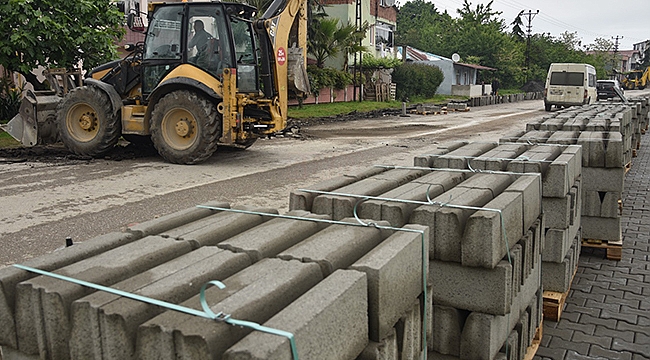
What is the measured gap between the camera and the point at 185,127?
11914 mm

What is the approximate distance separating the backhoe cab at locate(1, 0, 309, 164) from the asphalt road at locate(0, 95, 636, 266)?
0.63 metres

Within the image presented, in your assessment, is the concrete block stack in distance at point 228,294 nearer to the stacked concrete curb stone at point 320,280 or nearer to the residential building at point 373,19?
the stacked concrete curb stone at point 320,280

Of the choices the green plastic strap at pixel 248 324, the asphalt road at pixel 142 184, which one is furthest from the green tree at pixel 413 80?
the green plastic strap at pixel 248 324

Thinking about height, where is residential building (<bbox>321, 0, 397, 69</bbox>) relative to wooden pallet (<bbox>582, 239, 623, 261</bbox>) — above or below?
above

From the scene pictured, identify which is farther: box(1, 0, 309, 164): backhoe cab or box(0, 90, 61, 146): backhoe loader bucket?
box(0, 90, 61, 146): backhoe loader bucket

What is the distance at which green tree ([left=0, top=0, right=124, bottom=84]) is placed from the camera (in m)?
14.5

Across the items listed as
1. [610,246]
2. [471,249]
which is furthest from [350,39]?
[471,249]

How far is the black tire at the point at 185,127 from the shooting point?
38.0 feet

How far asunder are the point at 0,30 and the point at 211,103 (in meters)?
6.63

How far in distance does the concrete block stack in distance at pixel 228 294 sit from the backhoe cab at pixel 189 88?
8.85 metres

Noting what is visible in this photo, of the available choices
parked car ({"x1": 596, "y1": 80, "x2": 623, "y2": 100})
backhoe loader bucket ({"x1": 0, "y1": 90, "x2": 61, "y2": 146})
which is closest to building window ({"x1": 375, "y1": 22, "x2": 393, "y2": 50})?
parked car ({"x1": 596, "y1": 80, "x2": 623, "y2": 100})

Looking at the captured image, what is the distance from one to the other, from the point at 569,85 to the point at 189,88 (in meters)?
24.7

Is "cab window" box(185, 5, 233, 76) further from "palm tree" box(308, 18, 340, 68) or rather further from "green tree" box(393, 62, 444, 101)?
"green tree" box(393, 62, 444, 101)

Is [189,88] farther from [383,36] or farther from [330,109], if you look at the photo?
[383,36]
